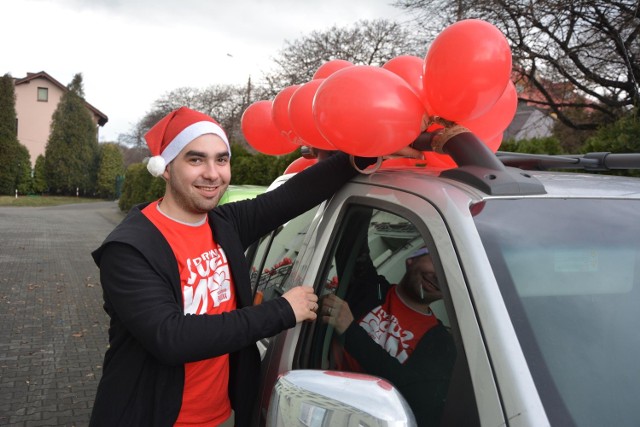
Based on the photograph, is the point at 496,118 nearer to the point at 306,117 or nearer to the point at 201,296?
the point at 306,117

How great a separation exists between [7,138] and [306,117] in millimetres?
47986

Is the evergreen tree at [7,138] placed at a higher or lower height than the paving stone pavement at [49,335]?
higher

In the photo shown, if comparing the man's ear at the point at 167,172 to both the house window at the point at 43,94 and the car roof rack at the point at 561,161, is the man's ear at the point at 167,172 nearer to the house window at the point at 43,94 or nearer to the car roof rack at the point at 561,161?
the car roof rack at the point at 561,161

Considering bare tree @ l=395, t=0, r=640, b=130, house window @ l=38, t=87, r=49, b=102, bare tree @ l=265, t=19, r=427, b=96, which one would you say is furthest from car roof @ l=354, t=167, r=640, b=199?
house window @ l=38, t=87, r=49, b=102

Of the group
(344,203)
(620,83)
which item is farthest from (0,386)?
(620,83)

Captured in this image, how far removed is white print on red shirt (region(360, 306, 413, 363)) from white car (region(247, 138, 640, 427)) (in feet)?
0.22

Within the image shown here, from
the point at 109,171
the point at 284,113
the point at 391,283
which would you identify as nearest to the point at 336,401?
the point at 391,283

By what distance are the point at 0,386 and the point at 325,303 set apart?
4802 millimetres

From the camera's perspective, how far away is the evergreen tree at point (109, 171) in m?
50.3

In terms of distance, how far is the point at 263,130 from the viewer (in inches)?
135

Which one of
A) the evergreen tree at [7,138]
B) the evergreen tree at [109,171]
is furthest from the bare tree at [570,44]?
the evergreen tree at [109,171]

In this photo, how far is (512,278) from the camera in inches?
56.6

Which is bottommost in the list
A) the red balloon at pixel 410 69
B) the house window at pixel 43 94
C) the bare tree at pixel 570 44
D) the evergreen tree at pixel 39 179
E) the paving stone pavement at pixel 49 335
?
the paving stone pavement at pixel 49 335

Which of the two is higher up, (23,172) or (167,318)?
(23,172)
